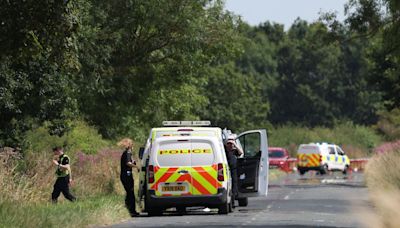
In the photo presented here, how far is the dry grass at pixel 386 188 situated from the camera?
16.3 metres

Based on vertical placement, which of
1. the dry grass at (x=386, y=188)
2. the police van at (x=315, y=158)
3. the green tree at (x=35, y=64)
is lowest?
the dry grass at (x=386, y=188)

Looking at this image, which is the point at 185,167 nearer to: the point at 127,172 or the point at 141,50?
the point at 127,172

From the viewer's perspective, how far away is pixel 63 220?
22.5 m

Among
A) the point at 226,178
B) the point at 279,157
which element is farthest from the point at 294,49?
the point at 226,178

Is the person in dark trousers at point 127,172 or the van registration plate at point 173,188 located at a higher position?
the person in dark trousers at point 127,172

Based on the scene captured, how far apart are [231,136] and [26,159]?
5210 mm

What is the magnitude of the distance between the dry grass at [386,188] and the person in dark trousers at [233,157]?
3359 millimetres

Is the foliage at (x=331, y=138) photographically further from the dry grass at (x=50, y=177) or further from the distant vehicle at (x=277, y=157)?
the dry grass at (x=50, y=177)

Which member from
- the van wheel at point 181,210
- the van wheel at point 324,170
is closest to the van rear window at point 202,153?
the van wheel at point 181,210

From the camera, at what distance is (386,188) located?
31609 millimetres

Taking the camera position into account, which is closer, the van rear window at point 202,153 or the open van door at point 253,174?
the van rear window at point 202,153

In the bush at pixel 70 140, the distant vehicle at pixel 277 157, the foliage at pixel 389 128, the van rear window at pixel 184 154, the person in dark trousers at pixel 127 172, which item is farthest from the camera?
the foliage at pixel 389 128

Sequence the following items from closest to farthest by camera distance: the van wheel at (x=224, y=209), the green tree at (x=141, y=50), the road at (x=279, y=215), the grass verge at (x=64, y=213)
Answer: the grass verge at (x=64, y=213)
the road at (x=279, y=215)
the van wheel at (x=224, y=209)
the green tree at (x=141, y=50)

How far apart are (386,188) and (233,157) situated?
13.9ft
